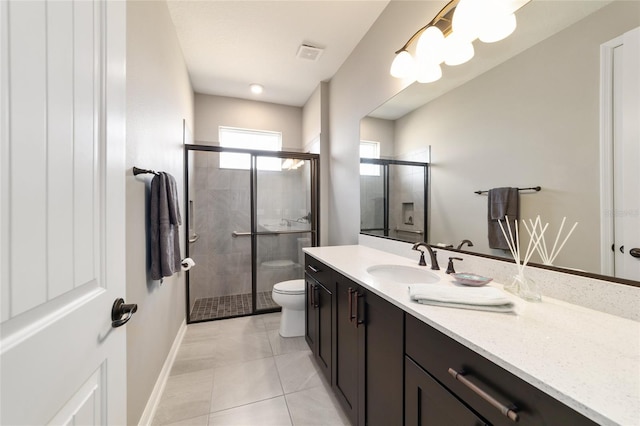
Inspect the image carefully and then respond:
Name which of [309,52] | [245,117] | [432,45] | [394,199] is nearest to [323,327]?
[394,199]

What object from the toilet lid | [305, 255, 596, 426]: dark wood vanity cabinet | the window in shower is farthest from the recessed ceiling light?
[305, 255, 596, 426]: dark wood vanity cabinet

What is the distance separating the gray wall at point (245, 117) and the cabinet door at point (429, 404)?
338 cm

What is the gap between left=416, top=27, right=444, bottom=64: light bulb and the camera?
4.51 feet

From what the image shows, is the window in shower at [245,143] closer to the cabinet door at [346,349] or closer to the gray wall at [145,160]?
the gray wall at [145,160]

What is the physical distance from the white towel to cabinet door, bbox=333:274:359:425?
385 millimetres

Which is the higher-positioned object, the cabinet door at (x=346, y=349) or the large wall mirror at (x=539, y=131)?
the large wall mirror at (x=539, y=131)

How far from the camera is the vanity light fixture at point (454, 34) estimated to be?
1098 millimetres

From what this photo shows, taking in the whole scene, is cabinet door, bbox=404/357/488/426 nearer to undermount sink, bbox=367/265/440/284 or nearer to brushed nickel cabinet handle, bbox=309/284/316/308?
undermount sink, bbox=367/265/440/284

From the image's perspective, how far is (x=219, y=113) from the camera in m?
3.38

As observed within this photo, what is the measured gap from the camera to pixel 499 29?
111 cm

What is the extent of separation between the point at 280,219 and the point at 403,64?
7.00 feet

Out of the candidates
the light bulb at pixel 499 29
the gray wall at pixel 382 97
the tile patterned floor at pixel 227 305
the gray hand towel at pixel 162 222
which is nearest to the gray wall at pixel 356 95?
the gray wall at pixel 382 97

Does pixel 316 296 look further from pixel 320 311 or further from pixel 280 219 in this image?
pixel 280 219

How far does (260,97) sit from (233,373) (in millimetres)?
3239
